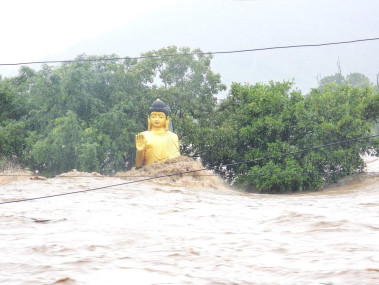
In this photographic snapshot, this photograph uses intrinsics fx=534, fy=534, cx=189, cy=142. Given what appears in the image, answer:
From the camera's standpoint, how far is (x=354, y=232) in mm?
8266

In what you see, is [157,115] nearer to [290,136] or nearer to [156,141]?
[156,141]

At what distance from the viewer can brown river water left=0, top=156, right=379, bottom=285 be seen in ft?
18.7

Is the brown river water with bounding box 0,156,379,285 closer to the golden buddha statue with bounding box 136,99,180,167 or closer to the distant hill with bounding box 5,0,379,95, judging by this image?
the golden buddha statue with bounding box 136,99,180,167

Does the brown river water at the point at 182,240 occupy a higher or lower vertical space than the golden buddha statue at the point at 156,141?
lower

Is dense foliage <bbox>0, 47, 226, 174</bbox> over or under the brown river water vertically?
over

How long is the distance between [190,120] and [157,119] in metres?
2.40

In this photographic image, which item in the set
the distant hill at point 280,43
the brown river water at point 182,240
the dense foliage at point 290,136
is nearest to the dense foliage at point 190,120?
the dense foliage at point 290,136

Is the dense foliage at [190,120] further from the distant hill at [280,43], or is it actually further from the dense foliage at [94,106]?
the distant hill at [280,43]

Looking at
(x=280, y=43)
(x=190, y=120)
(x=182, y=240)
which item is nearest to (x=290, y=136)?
(x=190, y=120)

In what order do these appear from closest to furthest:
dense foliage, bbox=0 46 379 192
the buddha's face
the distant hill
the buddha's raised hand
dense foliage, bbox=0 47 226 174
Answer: the buddha's raised hand
the buddha's face
dense foliage, bbox=0 46 379 192
dense foliage, bbox=0 47 226 174
the distant hill

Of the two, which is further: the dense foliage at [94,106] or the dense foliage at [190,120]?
the dense foliage at [94,106]

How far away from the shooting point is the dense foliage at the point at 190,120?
61.1 ft

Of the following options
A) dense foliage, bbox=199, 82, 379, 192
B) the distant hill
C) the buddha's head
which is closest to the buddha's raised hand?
the buddha's head

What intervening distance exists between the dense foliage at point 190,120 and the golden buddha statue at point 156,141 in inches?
78.2
